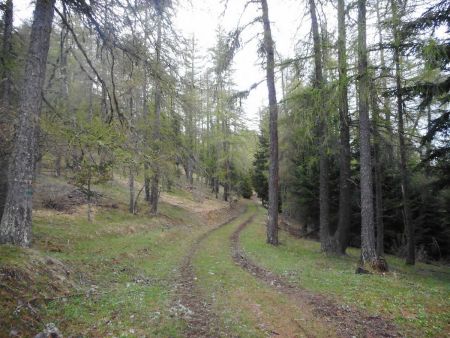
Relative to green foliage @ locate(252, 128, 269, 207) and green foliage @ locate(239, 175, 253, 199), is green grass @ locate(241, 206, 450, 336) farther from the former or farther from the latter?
green foliage @ locate(239, 175, 253, 199)

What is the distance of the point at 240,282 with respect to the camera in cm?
909

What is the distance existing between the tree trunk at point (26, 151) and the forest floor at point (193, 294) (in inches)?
25.0

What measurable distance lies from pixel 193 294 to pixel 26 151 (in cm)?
504

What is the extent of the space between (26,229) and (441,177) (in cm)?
1578

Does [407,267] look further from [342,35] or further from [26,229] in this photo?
[26,229]

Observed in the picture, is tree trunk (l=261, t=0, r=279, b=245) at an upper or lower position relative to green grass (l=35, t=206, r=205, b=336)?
upper

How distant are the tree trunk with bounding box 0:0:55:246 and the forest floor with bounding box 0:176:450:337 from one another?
64 centimetres

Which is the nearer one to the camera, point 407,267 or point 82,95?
point 407,267

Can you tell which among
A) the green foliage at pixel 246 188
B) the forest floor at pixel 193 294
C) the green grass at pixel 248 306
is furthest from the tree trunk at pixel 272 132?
the green foliage at pixel 246 188

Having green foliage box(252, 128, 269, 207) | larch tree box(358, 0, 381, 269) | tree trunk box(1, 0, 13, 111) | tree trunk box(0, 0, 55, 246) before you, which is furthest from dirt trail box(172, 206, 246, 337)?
green foliage box(252, 128, 269, 207)

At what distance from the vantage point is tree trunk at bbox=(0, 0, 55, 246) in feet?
23.6

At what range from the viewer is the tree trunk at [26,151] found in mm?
7189

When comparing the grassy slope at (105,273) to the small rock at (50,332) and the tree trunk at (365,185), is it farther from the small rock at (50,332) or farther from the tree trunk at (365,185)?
the tree trunk at (365,185)

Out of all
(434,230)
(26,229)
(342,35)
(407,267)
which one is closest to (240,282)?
(26,229)
